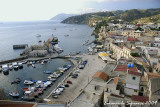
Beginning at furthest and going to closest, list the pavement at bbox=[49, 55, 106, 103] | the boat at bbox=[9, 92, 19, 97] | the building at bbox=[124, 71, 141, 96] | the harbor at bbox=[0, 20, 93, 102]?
the harbor at bbox=[0, 20, 93, 102] < the boat at bbox=[9, 92, 19, 97] < the pavement at bbox=[49, 55, 106, 103] < the building at bbox=[124, 71, 141, 96]

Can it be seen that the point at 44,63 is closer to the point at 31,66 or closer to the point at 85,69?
the point at 31,66

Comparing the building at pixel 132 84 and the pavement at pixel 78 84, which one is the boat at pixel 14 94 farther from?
the building at pixel 132 84

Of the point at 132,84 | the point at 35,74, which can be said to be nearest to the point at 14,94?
the point at 35,74

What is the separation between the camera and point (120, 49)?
39375mm

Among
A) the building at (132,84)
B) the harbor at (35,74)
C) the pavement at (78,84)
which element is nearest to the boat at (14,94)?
the harbor at (35,74)

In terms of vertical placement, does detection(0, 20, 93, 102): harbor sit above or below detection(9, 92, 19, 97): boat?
above

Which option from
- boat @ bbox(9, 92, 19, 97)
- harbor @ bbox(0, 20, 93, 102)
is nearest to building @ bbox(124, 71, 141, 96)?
harbor @ bbox(0, 20, 93, 102)

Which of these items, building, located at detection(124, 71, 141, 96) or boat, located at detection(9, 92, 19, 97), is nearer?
building, located at detection(124, 71, 141, 96)

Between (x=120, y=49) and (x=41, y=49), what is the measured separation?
31.3 metres

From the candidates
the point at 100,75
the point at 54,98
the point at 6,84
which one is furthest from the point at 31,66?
the point at 100,75

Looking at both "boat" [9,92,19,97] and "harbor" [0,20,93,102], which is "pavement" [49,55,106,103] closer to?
Result: "harbor" [0,20,93,102]

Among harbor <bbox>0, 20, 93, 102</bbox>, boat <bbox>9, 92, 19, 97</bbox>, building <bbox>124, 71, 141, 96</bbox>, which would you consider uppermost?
building <bbox>124, 71, 141, 96</bbox>

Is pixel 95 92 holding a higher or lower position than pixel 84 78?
higher

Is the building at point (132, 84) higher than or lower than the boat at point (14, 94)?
higher
